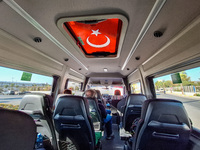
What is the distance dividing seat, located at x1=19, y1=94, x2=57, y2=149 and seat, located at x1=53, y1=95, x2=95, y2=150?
6.5 inches

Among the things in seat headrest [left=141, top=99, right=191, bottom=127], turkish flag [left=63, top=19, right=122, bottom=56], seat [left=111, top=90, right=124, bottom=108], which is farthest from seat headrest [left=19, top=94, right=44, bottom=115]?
seat [left=111, top=90, right=124, bottom=108]

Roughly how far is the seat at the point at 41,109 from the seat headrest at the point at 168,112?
1461 millimetres

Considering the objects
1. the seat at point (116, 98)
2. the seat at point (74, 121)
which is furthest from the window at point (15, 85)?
the seat at point (116, 98)

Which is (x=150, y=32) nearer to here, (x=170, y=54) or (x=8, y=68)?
(x=170, y=54)

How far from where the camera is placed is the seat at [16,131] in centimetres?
43

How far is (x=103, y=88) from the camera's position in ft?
27.7

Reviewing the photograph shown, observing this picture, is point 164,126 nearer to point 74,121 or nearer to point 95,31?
point 74,121

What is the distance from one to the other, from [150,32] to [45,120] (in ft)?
8.18

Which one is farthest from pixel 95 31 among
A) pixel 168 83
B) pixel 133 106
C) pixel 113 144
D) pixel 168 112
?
pixel 113 144

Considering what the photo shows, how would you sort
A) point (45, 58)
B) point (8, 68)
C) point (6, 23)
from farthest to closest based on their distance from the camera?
point (45, 58) → point (8, 68) → point (6, 23)

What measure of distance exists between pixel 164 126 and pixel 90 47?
8.75ft

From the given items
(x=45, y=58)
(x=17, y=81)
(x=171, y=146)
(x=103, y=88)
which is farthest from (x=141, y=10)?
(x=103, y=88)

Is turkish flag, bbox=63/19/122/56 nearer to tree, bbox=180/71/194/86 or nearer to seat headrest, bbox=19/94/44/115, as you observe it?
seat headrest, bbox=19/94/44/115

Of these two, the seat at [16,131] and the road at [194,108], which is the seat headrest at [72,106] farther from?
the road at [194,108]
